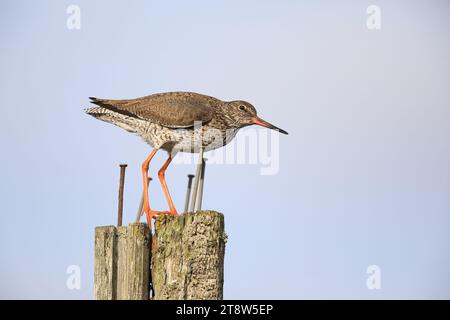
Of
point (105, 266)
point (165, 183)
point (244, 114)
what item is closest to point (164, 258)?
point (105, 266)

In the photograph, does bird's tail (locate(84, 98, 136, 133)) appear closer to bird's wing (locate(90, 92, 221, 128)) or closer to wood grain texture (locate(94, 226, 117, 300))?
bird's wing (locate(90, 92, 221, 128))

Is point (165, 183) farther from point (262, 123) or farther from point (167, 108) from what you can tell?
point (262, 123)

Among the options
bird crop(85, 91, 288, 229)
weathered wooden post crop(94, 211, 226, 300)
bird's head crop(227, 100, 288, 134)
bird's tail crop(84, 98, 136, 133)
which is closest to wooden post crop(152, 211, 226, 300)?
weathered wooden post crop(94, 211, 226, 300)

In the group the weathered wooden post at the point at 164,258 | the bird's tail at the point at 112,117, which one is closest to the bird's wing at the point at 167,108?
the bird's tail at the point at 112,117

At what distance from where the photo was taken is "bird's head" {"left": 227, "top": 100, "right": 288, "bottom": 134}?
45.4 feet

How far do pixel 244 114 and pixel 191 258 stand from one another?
5523mm

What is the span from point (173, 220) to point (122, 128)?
4881 mm

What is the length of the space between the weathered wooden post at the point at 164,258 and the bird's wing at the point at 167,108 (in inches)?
157

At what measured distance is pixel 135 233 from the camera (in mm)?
9203

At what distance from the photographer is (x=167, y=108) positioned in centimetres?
1327

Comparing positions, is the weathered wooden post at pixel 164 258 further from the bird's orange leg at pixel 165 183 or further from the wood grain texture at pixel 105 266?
the bird's orange leg at pixel 165 183
